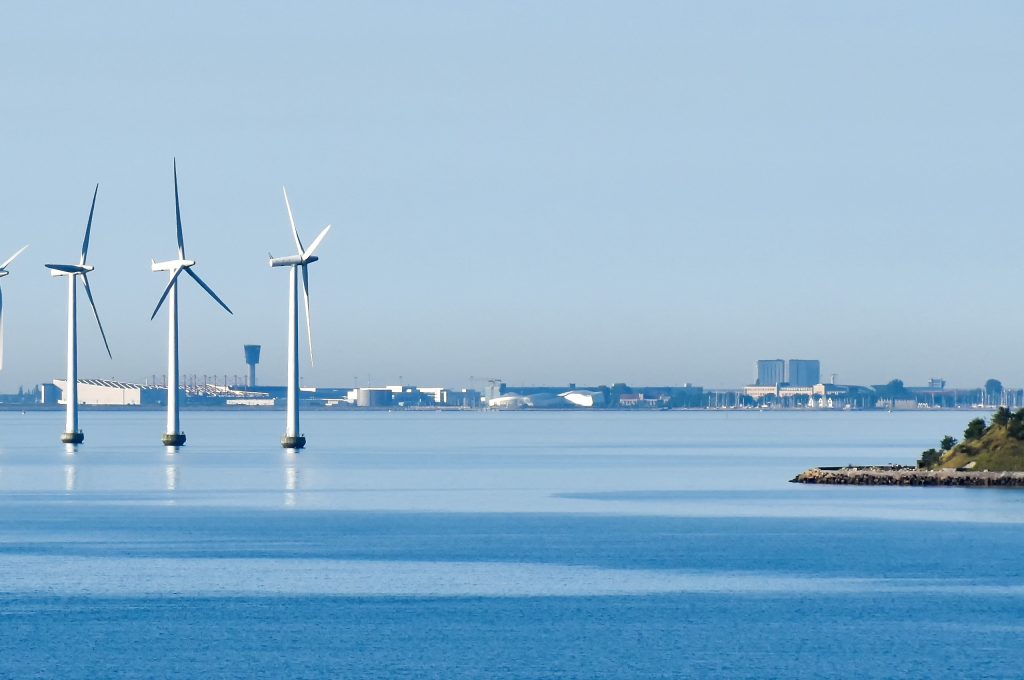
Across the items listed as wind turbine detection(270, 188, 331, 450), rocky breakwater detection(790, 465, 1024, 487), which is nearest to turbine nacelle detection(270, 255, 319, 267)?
wind turbine detection(270, 188, 331, 450)

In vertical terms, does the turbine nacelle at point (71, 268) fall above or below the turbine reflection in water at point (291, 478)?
above

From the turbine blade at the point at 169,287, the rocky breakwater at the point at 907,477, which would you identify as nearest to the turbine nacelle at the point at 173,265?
the turbine blade at the point at 169,287

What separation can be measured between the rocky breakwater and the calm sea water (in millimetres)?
5990

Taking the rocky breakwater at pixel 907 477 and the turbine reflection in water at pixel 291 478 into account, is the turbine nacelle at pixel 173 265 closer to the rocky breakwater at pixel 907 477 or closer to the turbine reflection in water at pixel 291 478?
the turbine reflection in water at pixel 291 478

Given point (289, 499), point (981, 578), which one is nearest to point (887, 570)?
point (981, 578)

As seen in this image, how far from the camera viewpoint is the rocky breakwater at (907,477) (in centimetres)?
11900

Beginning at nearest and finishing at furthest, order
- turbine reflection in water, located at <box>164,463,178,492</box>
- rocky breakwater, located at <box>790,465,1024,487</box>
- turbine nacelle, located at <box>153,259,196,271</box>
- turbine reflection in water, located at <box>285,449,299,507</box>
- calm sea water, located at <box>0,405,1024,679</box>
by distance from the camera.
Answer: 1. calm sea water, located at <box>0,405,1024,679</box>
2. turbine reflection in water, located at <box>285,449,299,507</box>
3. rocky breakwater, located at <box>790,465,1024,487</box>
4. turbine reflection in water, located at <box>164,463,178,492</box>
5. turbine nacelle, located at <box>153,259,196,271</box>

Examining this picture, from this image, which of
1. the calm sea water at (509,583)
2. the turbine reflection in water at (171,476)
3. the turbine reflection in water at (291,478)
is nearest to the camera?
the calm sea water at (509,583)

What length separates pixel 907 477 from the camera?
124562 mm

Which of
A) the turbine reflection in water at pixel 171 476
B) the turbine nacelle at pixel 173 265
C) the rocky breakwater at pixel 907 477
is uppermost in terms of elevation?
the turbine nacelle at pixel 173 265

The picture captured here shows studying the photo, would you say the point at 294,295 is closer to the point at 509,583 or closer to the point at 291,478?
the point at 291,478

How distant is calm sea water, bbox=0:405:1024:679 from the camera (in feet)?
157

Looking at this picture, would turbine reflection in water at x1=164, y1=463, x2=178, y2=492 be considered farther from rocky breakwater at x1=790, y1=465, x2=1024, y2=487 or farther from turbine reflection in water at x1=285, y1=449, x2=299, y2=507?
rocky breakwater at x1=790, y1=465, x2=1024, y2=487

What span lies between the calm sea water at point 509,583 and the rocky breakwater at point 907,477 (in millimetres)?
5990
